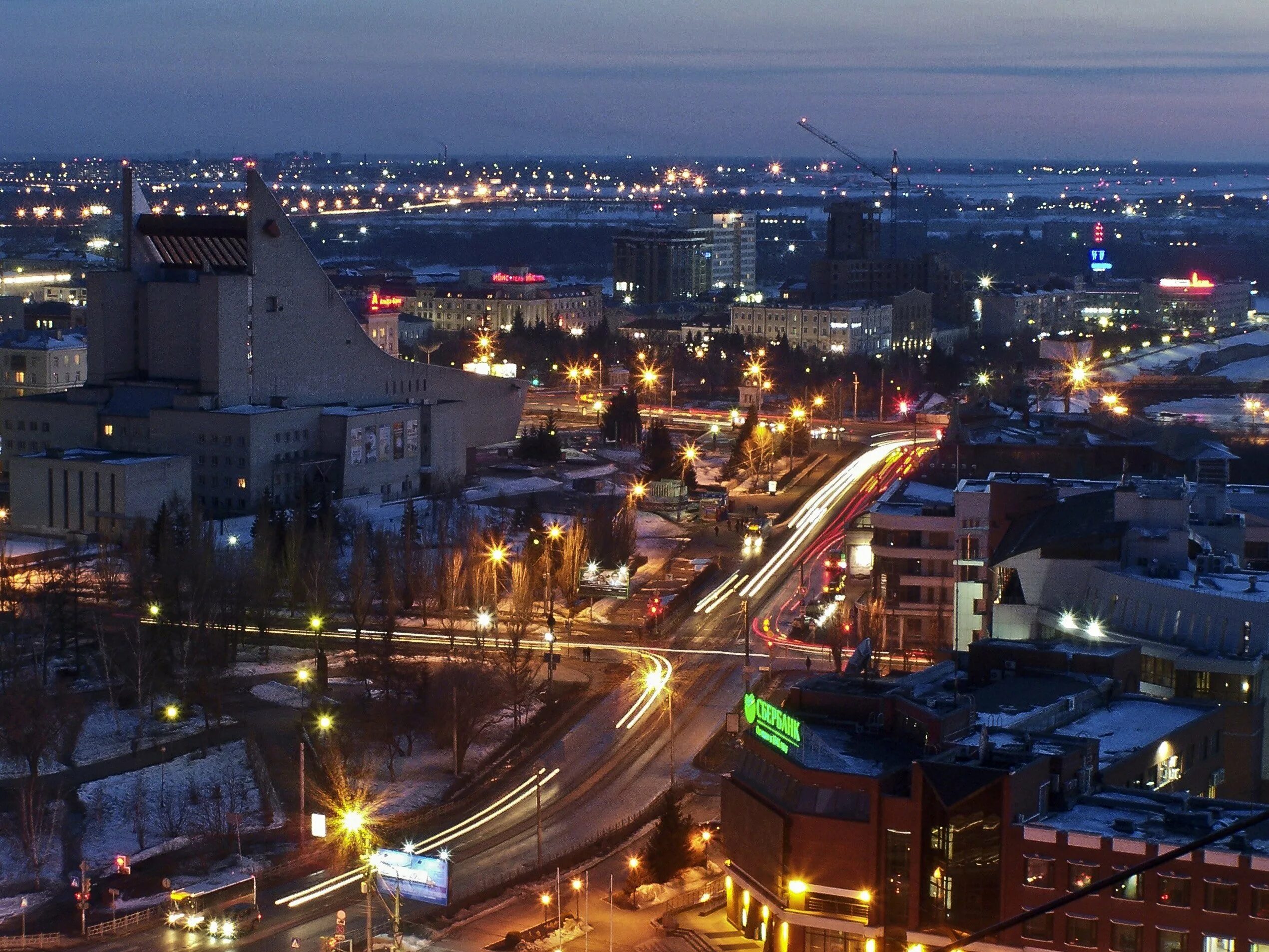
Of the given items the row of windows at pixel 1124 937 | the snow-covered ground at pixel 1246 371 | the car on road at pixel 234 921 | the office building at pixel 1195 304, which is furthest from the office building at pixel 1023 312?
the row of windows at pixel 1124 937

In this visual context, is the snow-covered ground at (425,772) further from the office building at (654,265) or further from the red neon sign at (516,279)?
the office building at (654,265)

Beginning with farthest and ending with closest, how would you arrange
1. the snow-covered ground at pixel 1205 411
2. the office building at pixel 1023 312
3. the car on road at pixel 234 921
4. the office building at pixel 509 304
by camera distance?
the office building at pixel 1023 312 → the office building at pixel 509 304 → the snow-covered ground at pixel 1205 411 → the car on road at pixel 234 921

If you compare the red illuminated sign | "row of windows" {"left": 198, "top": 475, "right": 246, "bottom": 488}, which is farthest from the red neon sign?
"row of windows" {"left": 198, "top": 475, "right": 246, "bottom": 488}

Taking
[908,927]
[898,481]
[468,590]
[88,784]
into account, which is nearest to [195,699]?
[88,784]

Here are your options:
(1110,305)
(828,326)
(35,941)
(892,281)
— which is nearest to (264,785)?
(35,941)

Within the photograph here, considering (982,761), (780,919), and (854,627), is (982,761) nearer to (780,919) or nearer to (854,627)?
(780,919)
